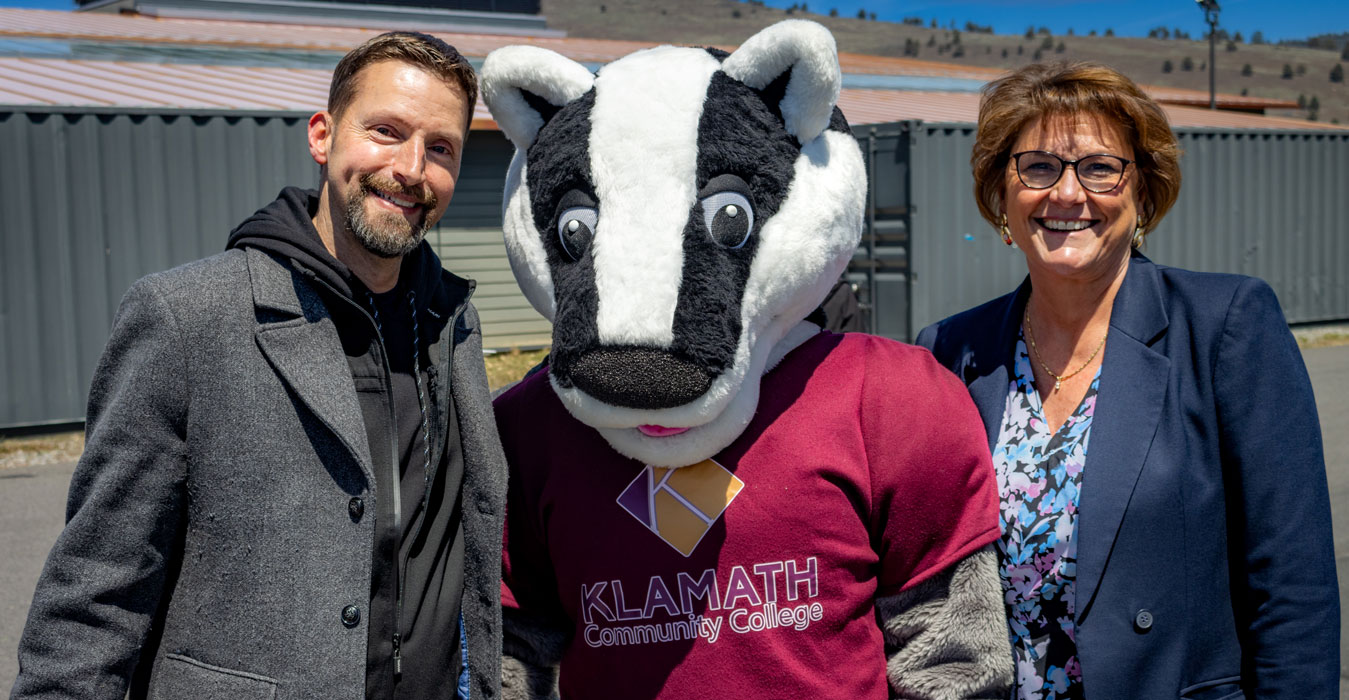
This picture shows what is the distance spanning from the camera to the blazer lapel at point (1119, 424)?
2.01 metres

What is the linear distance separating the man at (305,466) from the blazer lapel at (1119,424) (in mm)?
1140

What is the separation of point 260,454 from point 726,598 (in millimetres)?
861

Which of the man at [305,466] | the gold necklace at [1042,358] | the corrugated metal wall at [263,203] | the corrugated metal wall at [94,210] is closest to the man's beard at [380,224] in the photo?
the man at [305,466]

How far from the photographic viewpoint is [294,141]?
33.0ft

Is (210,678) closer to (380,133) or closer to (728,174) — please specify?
(380,133)

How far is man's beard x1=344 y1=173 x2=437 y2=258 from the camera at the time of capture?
79.7 inches

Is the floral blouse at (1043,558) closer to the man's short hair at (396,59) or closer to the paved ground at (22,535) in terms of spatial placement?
the man's short hair at (396,59)

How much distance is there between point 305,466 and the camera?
1.87 metres

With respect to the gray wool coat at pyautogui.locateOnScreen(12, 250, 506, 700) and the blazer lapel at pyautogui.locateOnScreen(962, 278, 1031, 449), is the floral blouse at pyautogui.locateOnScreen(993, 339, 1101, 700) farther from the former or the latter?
the gray wool coat at pyautogui.locateOnScreen(12, 250, 506, 700)

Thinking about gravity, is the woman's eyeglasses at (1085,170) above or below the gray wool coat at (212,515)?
above

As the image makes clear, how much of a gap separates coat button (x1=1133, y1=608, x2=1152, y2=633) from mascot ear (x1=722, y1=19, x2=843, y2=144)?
110 centimetres

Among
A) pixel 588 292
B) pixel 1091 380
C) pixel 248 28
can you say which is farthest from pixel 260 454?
pixel 248 28

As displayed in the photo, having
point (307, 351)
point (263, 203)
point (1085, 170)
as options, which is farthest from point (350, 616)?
point (263, 203)

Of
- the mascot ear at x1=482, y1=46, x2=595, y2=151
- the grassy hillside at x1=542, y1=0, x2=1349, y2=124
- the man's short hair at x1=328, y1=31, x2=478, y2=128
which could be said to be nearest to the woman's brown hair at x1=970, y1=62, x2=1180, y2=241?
the mascot ear at x1=482, y1=46, x2=595, y2=151
